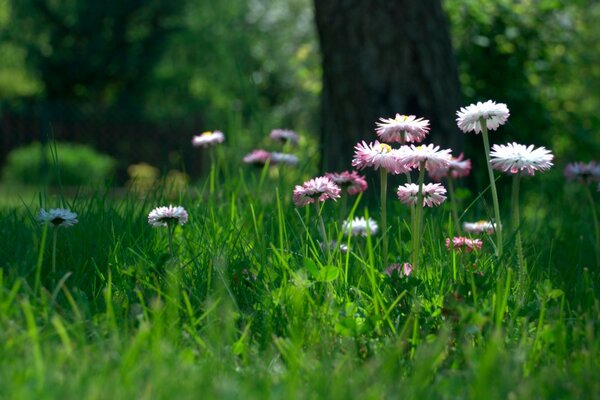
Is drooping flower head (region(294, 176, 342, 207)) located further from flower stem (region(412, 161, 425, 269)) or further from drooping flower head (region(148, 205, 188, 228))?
drooping flower head (region(148, 205, 188, 228))

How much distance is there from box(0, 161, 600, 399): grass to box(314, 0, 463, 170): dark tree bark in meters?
2.16

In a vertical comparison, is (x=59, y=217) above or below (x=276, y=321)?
above

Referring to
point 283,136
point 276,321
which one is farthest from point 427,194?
point 283,136

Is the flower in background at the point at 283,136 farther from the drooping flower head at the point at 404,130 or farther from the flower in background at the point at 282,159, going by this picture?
the drooping flower head at the point at 404,130

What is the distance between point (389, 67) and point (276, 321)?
3.19 meters

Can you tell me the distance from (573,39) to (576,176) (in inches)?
239

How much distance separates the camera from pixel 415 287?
2459 millimetres

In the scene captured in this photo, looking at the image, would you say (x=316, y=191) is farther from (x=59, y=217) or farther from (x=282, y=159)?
(x=282, y=159)

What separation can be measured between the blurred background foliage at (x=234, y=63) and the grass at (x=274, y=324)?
184 cm

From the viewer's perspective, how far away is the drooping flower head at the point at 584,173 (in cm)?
333

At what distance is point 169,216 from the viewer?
265 centimetres

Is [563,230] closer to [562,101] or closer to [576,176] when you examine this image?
[576,176]

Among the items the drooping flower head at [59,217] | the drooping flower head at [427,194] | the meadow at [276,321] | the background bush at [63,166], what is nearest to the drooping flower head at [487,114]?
the drooping flower head at [427,194]

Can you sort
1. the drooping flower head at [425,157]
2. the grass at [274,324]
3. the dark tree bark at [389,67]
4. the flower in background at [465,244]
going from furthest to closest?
1. the dark tree bark at [389,67]
2. the flower in background at [465,244]
3. the drooping flower head at [425,157]
4. the grass at [274,324]
